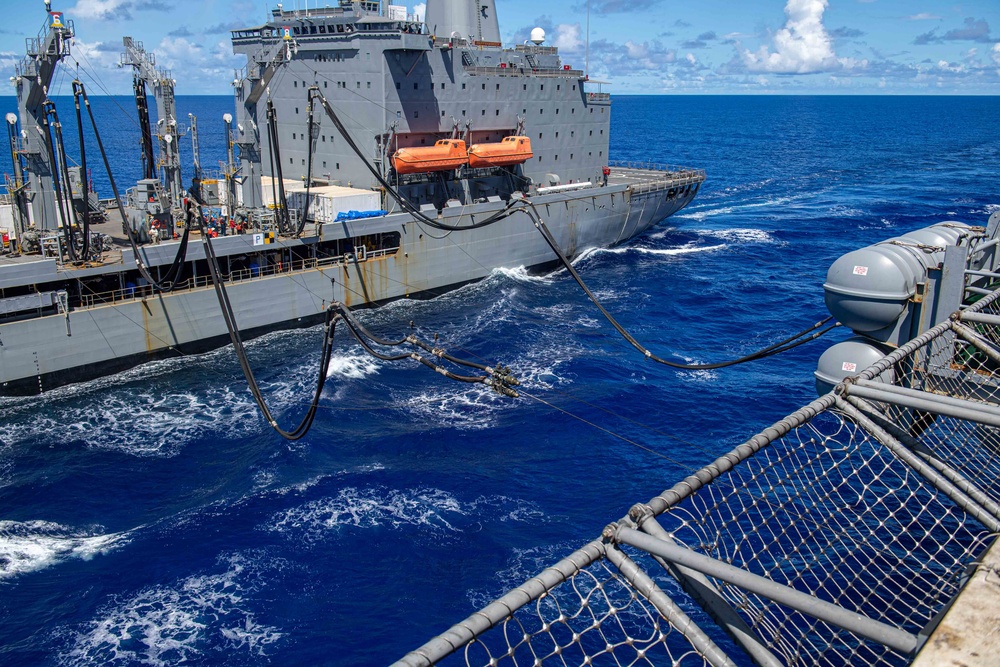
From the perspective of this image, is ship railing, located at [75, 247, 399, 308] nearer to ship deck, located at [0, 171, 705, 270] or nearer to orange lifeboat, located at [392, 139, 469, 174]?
ship deck, located at [0, 171, 705, 270]

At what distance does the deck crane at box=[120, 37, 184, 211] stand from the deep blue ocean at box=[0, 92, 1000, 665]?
27.8ft

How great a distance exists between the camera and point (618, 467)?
916 inches

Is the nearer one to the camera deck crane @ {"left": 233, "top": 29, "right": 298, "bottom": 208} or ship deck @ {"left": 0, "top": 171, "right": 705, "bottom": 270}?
ship deck @ {"left": 0, "top": 171, "right": 705, "bottom": 270}

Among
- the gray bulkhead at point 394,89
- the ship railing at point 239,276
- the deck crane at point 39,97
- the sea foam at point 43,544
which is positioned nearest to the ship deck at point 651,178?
the gray bulkhead at point 394,89

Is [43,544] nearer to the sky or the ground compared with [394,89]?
nearer to the ground

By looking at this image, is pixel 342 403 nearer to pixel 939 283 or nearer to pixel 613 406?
pixel 613 406

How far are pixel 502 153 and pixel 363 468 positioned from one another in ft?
84.5

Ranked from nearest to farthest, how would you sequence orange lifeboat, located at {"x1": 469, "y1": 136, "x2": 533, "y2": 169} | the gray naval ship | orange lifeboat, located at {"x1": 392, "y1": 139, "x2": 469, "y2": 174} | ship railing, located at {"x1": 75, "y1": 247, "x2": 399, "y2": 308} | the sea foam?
1. the sea foam
2. the gray naval ship
3. ship railing, located at {"x1": 75, "y1": 247, "x2": 399, "y2": 308}
4. orange lifeboat, located at {"x1": 392, "y1": 139, "x2": 469, "y2": 174}
5. orange lifeboat, located at {"x1": 469, "y1": 136, "x2": 533, "y2": 169}

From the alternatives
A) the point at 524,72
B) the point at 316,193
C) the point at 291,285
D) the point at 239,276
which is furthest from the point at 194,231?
the point at 524,72

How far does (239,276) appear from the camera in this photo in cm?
3406

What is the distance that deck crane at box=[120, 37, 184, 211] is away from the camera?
31.2 metres

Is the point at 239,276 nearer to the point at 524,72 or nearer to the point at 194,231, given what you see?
the point at 194,231

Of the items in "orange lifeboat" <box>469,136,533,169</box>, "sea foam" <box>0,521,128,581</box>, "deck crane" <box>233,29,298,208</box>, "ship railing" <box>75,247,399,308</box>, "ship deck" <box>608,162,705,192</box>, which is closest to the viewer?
"sea foam" <box>0,521,128,581</box>

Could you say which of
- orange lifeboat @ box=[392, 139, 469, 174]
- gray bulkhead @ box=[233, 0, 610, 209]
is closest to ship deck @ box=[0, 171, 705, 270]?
gray bulkhead @ box=[233, 0, 610, 209]
